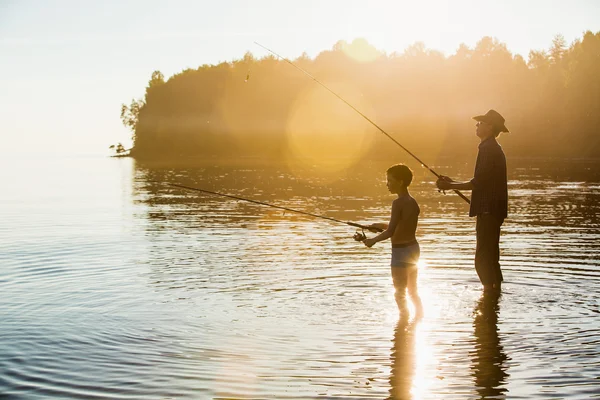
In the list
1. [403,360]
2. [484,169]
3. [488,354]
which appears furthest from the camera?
[484,169]

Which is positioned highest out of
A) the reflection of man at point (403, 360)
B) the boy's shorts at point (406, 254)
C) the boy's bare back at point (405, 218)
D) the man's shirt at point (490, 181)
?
the man's shirt at point (490, 181)

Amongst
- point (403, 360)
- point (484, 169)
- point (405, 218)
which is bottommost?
point (403, 360)

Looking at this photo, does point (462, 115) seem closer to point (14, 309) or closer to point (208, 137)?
point (208, 137)

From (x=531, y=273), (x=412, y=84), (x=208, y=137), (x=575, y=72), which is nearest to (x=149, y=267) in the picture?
(x=531, y=273)

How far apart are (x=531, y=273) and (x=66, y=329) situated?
24.8 feet

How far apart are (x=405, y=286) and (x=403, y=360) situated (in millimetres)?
1687

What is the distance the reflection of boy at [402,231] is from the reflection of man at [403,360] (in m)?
0.54

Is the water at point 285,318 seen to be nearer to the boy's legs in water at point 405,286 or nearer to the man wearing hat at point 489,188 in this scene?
the boy's legs in water at point 405,286

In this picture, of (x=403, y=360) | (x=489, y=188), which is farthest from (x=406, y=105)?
(x=403, y=360)

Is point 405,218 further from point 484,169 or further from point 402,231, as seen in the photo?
point 484,169

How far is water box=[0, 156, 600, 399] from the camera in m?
7.45

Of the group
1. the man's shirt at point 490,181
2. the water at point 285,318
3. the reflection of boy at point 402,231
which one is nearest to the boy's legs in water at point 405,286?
the reflection of boy at point 402,231

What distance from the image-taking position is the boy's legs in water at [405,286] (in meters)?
9.56

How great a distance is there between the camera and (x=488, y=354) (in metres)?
8.29
